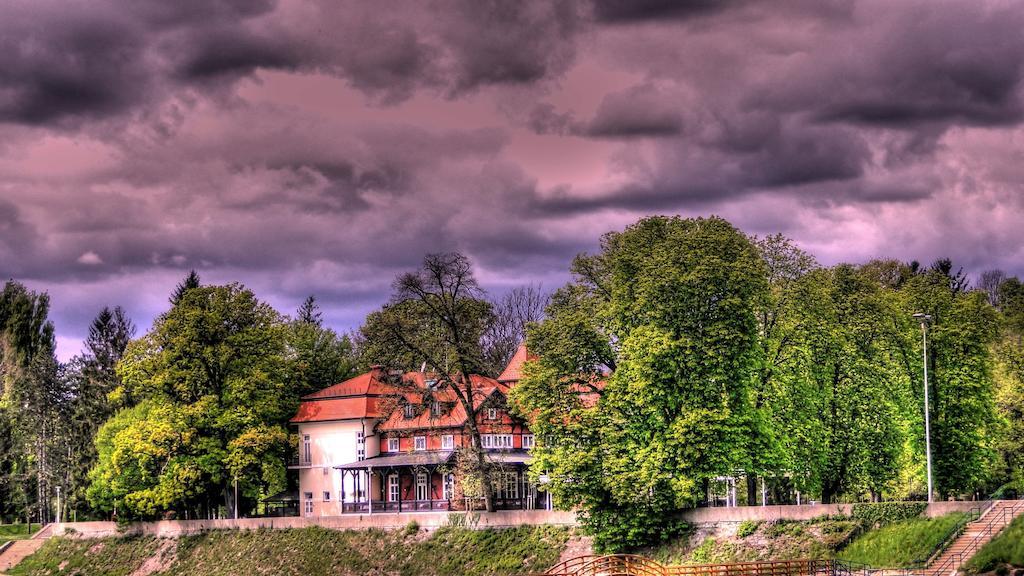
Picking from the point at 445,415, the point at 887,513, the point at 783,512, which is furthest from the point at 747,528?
the point at 445,415

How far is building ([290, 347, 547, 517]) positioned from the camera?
66.2 metres

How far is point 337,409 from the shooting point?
74.2 meters

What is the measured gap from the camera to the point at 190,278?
308 ft

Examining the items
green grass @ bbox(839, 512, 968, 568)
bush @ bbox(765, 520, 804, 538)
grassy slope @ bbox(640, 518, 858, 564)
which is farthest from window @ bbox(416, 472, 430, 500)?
green grass @ bbox(839, 512, 968, 568)

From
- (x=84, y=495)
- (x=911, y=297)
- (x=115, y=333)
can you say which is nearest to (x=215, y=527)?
(x=84, y=495)

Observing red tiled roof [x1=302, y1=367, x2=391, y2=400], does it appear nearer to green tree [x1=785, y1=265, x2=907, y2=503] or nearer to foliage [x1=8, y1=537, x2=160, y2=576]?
foliage [x1=8, y1=537, x2=160, y2=576]

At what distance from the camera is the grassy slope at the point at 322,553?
52531 millimetres

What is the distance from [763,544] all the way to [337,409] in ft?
118

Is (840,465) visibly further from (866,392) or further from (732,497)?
(732,497)

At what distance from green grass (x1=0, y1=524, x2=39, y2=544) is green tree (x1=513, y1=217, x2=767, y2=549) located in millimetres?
44239

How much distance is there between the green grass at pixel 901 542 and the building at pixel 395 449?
2262 cm

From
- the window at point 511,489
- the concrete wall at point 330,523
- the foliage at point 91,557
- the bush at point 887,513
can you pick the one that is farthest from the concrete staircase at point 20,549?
the bush at point 887,513

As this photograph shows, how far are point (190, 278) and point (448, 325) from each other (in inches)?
1706

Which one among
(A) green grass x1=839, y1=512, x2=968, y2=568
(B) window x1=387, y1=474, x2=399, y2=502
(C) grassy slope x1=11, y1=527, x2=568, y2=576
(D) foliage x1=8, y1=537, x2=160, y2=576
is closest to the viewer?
(A) green grass x1=839, y1=512, x2=968, y2=568
